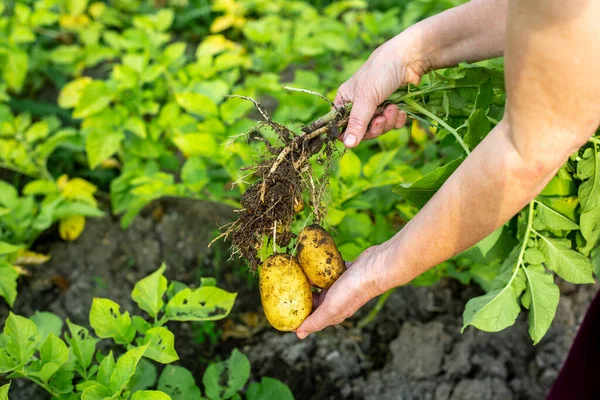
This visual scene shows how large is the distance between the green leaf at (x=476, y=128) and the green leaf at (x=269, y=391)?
3.41 ft

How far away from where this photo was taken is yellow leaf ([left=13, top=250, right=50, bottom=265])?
2.87m

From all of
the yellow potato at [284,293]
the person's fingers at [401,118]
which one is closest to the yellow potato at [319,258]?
the yellow potato at [284,293]

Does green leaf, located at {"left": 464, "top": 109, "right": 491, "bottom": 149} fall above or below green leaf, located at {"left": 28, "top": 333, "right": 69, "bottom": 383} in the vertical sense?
above

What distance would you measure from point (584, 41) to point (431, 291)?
208 centimetres

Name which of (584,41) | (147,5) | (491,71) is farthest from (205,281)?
(147,5)

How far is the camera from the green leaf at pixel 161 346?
1679 millimetres

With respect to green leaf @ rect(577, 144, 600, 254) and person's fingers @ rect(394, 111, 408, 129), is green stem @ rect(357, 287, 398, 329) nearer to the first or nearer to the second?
person's fingers @ rect(394, 111, 408, 129)

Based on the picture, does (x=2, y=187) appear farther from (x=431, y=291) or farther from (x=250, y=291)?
(x=431, y=291)

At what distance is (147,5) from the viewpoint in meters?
4.48

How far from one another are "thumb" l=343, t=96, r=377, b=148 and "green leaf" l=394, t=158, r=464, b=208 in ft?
0.89

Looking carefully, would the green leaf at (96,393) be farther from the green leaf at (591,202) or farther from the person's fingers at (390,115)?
the green leaf at (591,202)

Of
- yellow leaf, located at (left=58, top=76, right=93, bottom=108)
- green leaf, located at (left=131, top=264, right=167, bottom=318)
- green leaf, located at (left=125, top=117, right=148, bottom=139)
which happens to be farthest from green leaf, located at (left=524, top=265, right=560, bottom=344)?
yellow leaf, located at (left=58, top=76, right=93, bottom=108)

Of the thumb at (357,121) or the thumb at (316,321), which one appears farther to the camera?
the thumb at (357,121)

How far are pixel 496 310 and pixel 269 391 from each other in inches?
33.3
